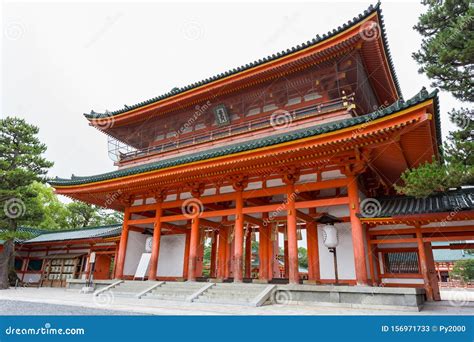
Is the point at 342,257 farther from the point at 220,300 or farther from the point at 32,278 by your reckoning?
the point at 32,278

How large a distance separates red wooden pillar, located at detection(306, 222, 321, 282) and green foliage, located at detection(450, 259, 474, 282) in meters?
28.7

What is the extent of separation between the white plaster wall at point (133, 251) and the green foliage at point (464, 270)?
107ft

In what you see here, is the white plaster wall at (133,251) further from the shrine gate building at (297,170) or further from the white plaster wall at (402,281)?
the white plaster wall at (402,281)

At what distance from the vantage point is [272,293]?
989cm

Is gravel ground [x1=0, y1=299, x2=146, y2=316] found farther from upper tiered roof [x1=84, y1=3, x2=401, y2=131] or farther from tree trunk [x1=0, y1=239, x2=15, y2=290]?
tree trunk [x1=0, y1=239, x2=15, y2=290]

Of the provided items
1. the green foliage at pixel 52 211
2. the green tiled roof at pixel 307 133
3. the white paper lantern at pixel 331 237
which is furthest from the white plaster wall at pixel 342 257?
the green foliage at pixel 52 211

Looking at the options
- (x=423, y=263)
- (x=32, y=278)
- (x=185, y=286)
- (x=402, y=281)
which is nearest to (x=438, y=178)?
(x=423, y=263)

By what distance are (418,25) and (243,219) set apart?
9363mm

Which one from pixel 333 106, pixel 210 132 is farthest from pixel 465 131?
pixel 210 132

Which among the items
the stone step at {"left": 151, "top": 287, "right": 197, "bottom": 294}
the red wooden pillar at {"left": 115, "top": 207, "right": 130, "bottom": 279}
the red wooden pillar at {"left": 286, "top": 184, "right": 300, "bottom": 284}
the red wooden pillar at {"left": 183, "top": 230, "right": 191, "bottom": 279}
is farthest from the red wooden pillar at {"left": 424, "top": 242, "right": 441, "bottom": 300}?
the red wooden pillar at {"left": 115, "top": 207, "right": 130, "bottom": 279}

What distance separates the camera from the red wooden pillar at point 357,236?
374 inches

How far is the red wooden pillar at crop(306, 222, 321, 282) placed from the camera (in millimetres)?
11589

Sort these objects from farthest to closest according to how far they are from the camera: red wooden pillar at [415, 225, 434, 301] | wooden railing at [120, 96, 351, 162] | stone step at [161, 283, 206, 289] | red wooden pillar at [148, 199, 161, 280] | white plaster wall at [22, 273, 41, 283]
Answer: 1. white plaster wall at [22, 273, 41, 283]
2. red wooden pillar at [148, 199, 161, 280]
3. wooden railing at [120, 96, 351, 162]
4. stone step at [161, 283, 206, 289]
5. red wooden pillar at [415, 225, 434, 301]

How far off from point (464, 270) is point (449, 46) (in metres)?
31.6
